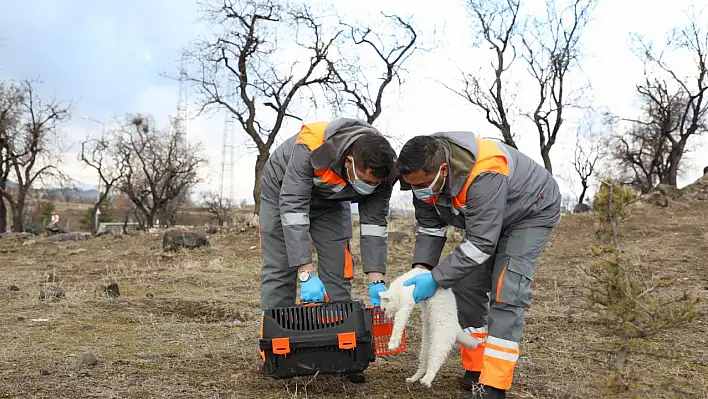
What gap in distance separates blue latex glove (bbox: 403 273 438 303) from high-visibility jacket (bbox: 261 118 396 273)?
25.0 inches

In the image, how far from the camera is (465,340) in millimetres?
3461

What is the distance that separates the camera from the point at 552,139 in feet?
77.0

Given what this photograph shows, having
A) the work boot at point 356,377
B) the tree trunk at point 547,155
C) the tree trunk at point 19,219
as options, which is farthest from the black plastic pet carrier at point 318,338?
the tree trunk at point 19,219

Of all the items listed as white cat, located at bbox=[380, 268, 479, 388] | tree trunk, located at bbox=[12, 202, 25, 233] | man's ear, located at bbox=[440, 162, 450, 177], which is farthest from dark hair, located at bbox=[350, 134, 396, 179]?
tree trunk, located at bbox=[12, 202, 25, 233]

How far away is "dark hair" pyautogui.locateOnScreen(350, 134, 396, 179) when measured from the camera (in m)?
3.37

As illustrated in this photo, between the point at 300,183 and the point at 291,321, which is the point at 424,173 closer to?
the point at 300,183

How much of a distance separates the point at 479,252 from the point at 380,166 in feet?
2.38

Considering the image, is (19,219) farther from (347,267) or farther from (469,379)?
(469,379)

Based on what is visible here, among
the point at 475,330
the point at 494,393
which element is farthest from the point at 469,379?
the point at 494,393

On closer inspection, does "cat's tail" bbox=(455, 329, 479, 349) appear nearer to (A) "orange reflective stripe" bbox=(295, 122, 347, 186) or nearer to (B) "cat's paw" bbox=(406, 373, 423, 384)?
(B) "cat's paw" bbox=(406, 373, 423, 384)

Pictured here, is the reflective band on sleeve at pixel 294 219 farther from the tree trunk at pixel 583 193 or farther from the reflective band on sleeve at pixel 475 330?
the tree trunk at pixel 583 193

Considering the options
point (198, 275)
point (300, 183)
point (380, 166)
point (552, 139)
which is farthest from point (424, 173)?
point (552, 139)

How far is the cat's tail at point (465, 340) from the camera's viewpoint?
→ 11.2ft

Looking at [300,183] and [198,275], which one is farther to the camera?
[198,275]
